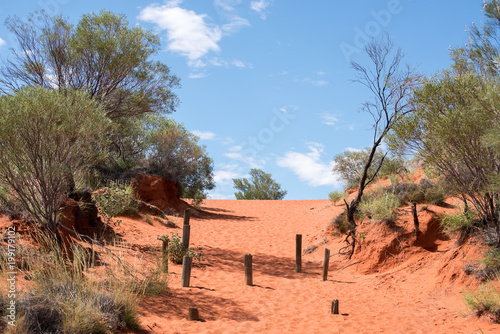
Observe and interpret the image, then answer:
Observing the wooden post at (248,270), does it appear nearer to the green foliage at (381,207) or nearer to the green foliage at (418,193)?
the green foliage at (381,207)

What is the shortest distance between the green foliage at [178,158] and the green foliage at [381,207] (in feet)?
36.8

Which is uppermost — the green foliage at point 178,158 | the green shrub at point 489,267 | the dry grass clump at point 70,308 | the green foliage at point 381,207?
the green foliage at point 178,158

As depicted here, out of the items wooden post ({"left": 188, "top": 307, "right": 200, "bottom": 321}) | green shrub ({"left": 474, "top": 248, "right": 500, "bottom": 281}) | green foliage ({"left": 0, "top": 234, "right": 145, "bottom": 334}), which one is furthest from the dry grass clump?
green shrub ({"left": 474, "top": 248, "right": 500, "bottom": 281})

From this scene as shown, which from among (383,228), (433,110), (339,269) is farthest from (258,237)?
(433,110)

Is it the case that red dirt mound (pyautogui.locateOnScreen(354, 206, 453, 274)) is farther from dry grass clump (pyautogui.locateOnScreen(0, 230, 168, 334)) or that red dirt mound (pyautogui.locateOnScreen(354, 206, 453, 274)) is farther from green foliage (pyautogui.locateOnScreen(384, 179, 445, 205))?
dry grass clump (pyautogui.locateOnScreen(0, 230, 168, 334))

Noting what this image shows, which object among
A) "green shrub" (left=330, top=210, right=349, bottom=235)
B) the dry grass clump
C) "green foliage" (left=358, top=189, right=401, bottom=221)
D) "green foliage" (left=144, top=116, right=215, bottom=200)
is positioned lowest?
the dry grass clump

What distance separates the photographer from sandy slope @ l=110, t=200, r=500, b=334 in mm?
7426

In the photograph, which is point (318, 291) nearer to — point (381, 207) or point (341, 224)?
Answer: point (381, 207)

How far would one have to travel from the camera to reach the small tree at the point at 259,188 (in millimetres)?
40188

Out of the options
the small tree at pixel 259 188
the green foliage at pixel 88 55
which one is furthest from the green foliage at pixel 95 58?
the small tree at pixel 259 188

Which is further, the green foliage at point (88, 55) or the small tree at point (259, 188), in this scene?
the small tree at point (259, 188)

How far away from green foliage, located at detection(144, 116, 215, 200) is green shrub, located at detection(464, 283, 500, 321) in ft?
53.7

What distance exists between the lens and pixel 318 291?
1016 centimetres

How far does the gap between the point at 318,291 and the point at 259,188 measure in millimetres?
30494
